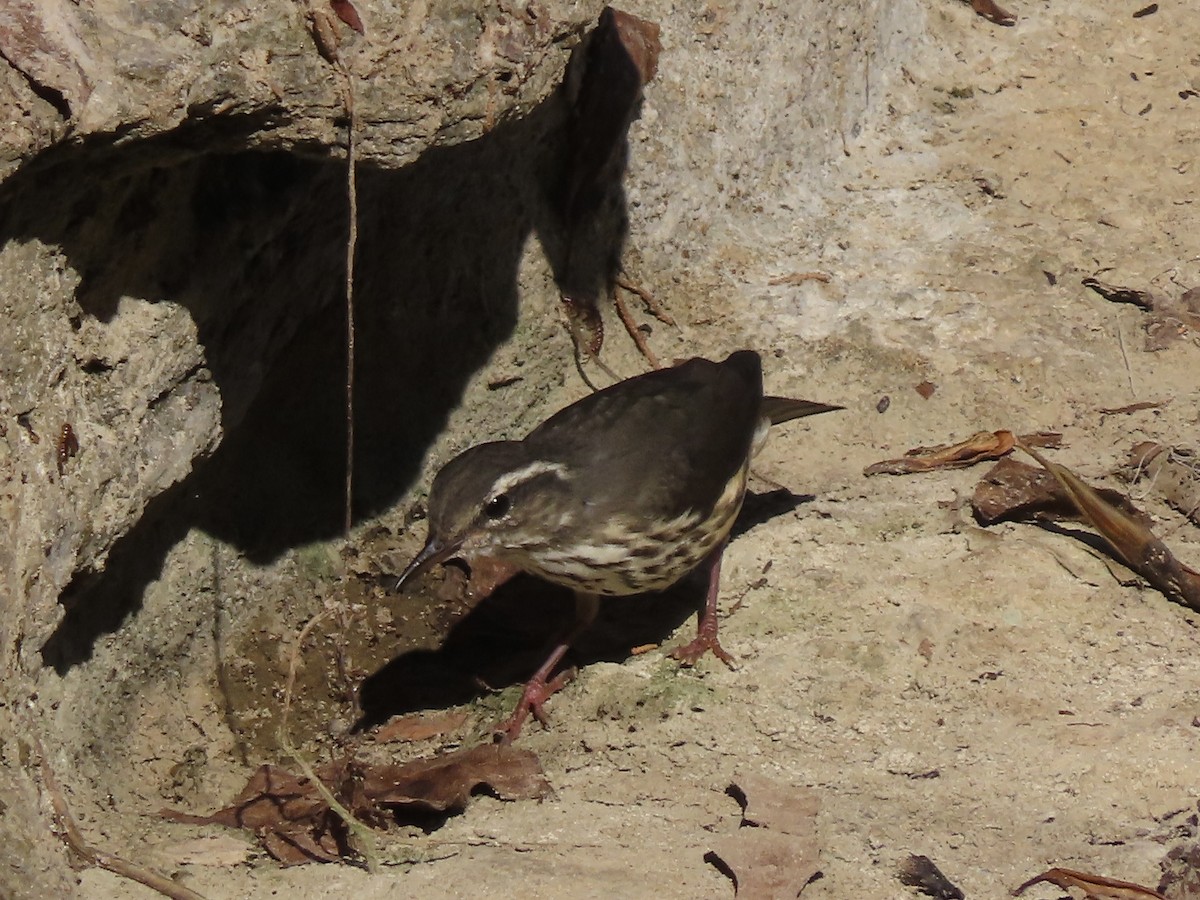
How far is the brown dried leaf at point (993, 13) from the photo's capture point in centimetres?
795

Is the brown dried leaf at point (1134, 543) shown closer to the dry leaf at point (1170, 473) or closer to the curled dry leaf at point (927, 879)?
the dry leaf at point (1170, 473)

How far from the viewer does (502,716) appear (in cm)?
583

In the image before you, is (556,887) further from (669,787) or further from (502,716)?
(502,716)

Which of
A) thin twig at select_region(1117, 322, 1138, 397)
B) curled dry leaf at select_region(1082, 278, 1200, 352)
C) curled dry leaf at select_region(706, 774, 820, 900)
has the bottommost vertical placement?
curled dry leaf at select_region(706, 774, 820, 900)

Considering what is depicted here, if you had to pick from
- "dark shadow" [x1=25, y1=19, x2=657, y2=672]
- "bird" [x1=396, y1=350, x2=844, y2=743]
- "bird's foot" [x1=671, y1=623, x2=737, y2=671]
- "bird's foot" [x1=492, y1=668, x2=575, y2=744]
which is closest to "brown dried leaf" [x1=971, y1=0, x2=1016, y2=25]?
"dark shadow" [x1=25, y1=19, x2=657, y2=672]

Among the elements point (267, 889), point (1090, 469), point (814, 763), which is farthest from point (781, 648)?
point (267, 889)

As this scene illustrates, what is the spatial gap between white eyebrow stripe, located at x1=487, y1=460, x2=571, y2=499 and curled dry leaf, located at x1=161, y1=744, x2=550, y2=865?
0.92 meters

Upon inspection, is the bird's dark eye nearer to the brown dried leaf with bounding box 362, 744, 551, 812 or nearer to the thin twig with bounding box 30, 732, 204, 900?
the brown dried leaf with bounding box 362, 744, 551, 812

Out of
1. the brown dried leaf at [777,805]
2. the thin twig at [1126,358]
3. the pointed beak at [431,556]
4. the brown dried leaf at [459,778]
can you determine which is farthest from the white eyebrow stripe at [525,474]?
the thin twig at [1126,358]

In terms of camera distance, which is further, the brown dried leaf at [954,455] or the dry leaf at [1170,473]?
the brown dried leaf at [954,455]

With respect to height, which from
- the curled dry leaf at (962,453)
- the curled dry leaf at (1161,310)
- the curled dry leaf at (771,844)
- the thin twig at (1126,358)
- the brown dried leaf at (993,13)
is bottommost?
the curled dry leaf at (771,844)

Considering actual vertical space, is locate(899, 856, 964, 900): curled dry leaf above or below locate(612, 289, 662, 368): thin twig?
below

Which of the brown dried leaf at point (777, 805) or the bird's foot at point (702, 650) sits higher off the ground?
the brown dried leaf at point (777, 805)

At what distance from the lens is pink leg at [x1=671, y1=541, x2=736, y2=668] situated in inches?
221
